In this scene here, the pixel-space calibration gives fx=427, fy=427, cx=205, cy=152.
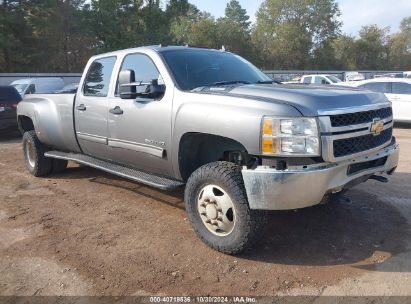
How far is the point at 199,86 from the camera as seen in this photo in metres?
4.40

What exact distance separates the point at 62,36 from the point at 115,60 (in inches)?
1297

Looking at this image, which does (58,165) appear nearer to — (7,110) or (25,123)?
(25,123)

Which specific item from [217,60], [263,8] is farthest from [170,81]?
[263,8]

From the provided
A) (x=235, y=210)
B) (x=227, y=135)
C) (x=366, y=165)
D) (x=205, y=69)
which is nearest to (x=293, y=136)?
(x=227, y=135)

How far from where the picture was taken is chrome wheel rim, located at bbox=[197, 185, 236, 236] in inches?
150

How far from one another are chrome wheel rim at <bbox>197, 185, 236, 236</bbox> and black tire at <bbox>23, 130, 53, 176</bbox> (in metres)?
3.83

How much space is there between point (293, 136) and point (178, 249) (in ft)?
5.09

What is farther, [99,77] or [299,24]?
[299,24]

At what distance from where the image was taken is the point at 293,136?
340 centimetres

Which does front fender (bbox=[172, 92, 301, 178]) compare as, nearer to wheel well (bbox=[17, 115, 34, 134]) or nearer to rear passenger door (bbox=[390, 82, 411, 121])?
Answer: wheel well (bbox=[17, 115, 34, 134])

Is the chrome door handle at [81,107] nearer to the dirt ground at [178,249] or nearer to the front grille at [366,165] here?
the dirt ground at [178,249]

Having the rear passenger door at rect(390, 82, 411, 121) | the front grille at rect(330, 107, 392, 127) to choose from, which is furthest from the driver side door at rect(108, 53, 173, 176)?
the rear passenger door at rect(390, 82, 411, 121)

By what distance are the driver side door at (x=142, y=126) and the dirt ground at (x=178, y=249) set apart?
0.68m

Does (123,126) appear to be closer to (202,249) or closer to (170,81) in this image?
(170,81)
